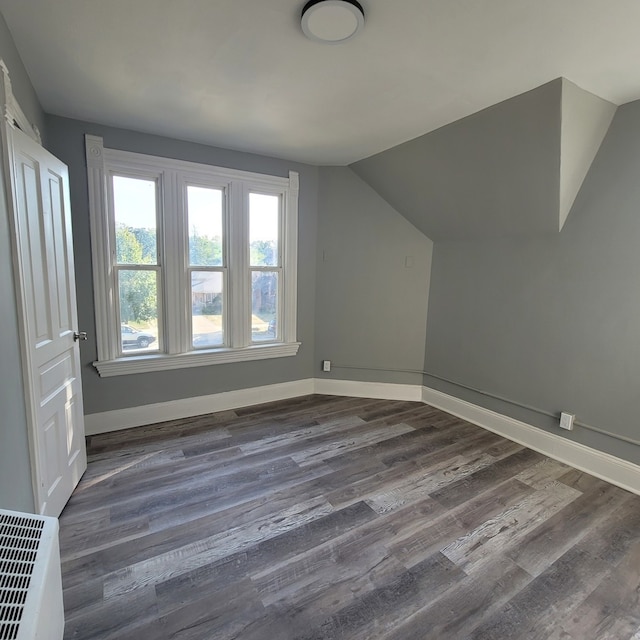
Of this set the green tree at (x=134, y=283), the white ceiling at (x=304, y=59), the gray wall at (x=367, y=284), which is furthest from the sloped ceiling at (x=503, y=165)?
the green tree at (x=134, y=283)

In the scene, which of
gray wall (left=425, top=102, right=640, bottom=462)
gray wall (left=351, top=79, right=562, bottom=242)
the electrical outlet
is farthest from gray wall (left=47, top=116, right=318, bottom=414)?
the electrical outlet

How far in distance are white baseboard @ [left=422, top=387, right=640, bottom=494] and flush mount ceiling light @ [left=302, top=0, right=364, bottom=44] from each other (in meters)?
3.03

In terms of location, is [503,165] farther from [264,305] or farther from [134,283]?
[134,283]

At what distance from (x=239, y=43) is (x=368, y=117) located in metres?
1.07

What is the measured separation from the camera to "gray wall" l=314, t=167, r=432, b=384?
3775 mm

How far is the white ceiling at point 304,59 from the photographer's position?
5.01 ft

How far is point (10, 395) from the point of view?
5.03 ft

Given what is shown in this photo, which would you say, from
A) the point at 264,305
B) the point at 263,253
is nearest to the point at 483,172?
the point at 263,253

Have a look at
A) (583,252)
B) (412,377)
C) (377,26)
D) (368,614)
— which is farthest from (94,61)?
(412,377)

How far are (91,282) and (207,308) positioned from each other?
0.96m

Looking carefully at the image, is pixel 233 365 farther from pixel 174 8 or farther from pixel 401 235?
pixel 174 8

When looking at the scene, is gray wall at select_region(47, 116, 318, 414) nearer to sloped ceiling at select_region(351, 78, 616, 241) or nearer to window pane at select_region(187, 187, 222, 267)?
window pane at select_region(187, 187, 222, 267)

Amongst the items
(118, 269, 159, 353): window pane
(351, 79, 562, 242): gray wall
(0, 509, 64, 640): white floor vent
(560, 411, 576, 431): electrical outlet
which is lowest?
(560, 411, 576, 431): electrical outlet

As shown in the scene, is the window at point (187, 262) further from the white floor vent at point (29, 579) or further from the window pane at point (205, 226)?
the white floor vent at point (29, 579)
